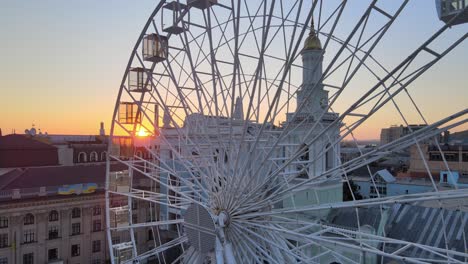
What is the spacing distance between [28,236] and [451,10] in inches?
1617

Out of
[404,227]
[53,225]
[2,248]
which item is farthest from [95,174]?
[404,227]

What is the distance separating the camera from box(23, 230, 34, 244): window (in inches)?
1549

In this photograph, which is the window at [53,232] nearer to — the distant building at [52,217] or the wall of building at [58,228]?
the distant building at [52,217]

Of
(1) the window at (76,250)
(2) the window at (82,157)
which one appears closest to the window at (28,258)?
(1) the window at (76,250)

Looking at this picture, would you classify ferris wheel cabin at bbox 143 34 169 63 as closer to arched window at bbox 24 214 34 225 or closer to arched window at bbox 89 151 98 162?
arched window at bbox 24 214 34 225

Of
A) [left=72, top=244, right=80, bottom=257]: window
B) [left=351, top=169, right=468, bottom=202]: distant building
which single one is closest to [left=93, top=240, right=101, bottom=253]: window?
[left=72, top=244, right=80, bottom=257]: window

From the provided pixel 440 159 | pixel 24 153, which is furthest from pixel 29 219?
pixel 440 159

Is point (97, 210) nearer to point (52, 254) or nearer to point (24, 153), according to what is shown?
point (52, 254)

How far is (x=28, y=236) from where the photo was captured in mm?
39562

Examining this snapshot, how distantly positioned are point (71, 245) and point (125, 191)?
80.7 ft

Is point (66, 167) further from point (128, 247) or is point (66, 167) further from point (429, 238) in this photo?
point (429, 238)

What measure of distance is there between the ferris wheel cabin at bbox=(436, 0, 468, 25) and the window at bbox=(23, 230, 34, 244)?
40.7 meters

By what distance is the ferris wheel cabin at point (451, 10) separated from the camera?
7924 mm

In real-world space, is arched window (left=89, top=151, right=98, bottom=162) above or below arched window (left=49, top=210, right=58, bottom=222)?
above
